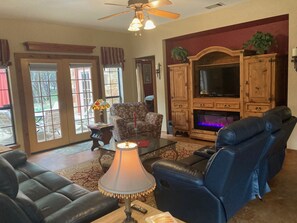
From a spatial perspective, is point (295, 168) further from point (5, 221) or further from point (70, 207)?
point (5, 221)

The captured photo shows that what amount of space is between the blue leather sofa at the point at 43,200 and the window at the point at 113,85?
4049mm

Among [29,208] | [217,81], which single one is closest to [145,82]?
[217,81]

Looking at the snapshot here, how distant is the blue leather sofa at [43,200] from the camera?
4.29 feet

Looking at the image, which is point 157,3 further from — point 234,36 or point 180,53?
point 234,36

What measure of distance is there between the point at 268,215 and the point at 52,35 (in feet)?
17.3

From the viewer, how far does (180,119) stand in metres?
5.77

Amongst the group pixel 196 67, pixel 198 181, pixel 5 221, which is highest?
pixel 196 67

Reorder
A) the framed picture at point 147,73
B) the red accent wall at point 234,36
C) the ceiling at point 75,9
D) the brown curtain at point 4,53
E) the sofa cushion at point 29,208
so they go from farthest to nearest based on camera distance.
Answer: the framed picture at point 147,73, the brown curtain at point 4,53, the red accent wall at point 234,36, the ceiling at point 75,9, the sofa cushion at point 29,208

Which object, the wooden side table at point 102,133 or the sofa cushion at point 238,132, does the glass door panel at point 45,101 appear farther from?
the sofa cushion at point 238,132

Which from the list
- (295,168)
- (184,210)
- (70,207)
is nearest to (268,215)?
(184,210)

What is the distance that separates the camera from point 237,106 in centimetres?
475

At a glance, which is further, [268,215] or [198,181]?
[268,215]

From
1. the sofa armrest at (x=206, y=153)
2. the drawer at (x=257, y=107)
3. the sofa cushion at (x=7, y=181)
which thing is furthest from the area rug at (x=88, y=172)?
the sofa cushion at (x=7, y=181)

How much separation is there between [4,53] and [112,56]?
8.35ft
